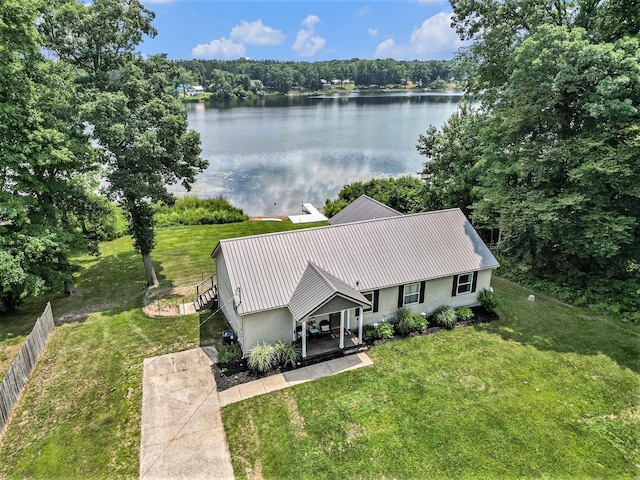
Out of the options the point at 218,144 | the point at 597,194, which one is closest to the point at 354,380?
the point at 597,194

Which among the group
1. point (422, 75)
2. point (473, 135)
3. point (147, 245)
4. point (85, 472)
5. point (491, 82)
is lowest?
point (85, 472)

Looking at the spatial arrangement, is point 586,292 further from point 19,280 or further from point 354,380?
point 19,280

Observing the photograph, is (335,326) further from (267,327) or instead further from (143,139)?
(143,139)

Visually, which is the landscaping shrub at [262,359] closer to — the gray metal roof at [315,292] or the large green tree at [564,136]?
the gray metal roof at [315,292]

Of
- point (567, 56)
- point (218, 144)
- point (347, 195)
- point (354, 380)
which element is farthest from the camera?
point (218, 144)

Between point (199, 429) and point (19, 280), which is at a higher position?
point (19, 280)

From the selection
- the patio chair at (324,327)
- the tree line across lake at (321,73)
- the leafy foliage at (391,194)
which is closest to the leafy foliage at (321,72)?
the tree line across lake at (321,73)
